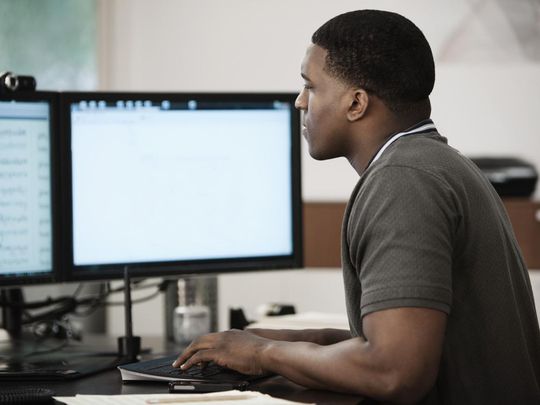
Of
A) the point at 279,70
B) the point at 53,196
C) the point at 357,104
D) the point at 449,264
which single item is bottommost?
the point at 449,264

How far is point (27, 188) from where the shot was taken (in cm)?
178

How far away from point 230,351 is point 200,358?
0.05 metres

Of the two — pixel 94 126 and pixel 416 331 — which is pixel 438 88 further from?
pixel 416 331

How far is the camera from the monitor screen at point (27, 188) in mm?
1756

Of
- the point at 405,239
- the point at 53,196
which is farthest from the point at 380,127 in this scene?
the point at 53,196

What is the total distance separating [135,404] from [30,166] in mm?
664

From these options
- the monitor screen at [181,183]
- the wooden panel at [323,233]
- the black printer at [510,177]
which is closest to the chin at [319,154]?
the monitor screen at [181,183]

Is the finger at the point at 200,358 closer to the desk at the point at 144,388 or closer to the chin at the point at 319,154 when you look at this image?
the desk at the point at 144,388

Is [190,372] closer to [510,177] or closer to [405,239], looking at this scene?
[405,239]

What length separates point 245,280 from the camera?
400 centimetres

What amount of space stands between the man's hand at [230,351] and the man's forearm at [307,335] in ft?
0.33

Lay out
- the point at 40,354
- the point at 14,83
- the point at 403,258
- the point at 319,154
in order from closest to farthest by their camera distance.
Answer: the point at 403,258
the point at 319,154
the point at 14,83
the point at 40,354

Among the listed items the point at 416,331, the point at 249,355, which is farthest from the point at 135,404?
the point at 416,331

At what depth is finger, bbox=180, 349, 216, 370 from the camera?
1.46m
